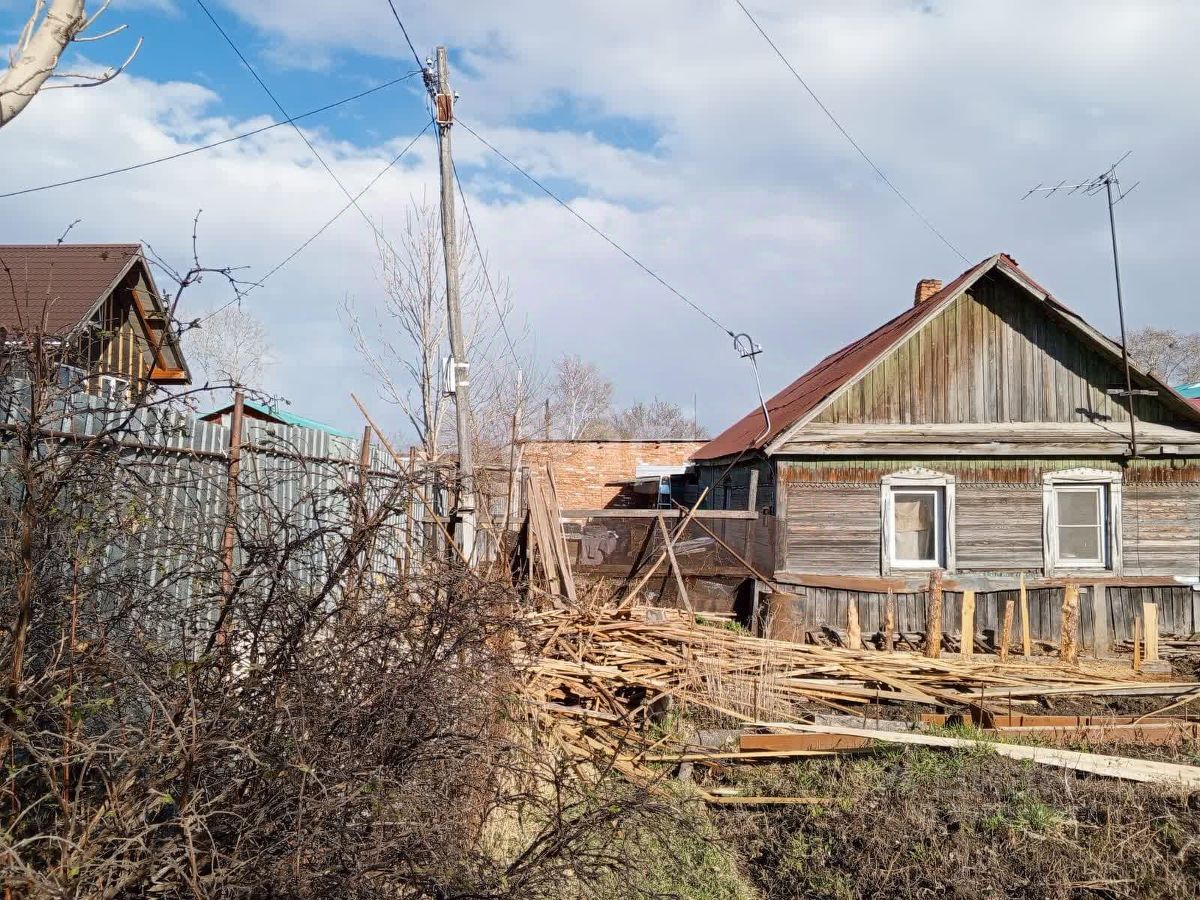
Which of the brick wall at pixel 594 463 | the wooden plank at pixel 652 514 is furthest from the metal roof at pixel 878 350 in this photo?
the brick wall at pixel 594 463

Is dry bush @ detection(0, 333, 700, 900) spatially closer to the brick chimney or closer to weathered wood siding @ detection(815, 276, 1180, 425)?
weathered wood siding @ detection(815, 276, 1180, 425)

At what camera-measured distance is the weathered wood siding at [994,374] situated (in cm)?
1330

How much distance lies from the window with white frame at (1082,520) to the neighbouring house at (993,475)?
0.06 ft

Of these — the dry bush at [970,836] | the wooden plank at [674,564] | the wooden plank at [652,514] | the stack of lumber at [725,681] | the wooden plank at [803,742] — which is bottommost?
the dry bush at [970,836]

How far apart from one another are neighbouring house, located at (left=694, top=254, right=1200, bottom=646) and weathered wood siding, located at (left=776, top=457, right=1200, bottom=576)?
2 cm

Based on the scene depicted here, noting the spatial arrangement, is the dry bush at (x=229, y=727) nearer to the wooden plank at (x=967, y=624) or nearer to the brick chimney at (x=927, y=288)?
the wooden plank at (x=967, y=624)

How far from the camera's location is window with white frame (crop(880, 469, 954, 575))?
43.1 ft

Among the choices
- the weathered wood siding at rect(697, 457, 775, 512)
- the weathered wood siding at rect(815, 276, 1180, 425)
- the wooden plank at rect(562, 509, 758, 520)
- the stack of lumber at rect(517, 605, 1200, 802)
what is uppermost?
the weathered wood siding at rect(815, 276, 1180, 425)

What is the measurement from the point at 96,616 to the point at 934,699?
305 inches

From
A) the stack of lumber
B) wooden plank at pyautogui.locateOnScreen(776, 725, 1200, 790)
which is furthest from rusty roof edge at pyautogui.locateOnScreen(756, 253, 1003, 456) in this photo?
wooden plank at pyautogui.locateOnScreen(776, 725, 1200, 790)

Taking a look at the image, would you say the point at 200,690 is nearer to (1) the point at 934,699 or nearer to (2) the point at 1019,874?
(2) the point at 1019,874

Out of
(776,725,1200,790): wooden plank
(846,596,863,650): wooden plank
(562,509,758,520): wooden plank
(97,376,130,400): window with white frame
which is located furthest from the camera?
(562,509,758,520): wooden plank

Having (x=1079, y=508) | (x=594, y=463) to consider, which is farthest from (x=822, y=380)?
(x=594, y=463)

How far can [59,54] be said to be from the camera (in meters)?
3.25
